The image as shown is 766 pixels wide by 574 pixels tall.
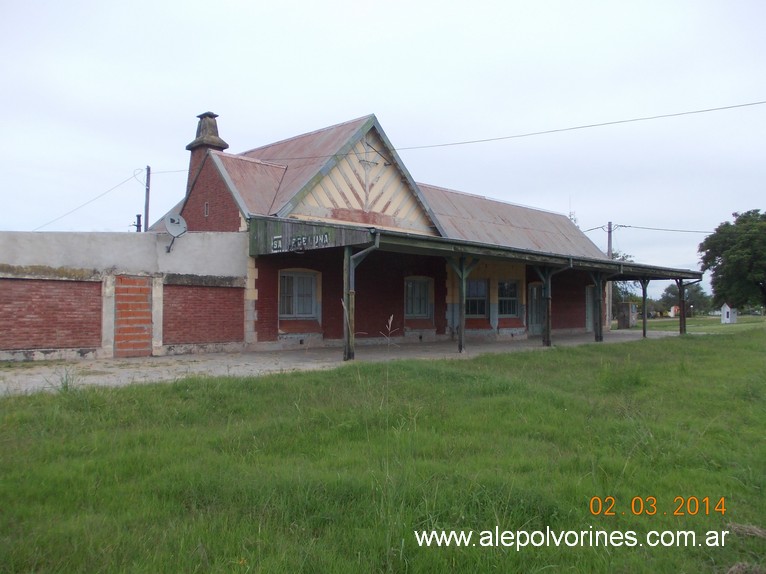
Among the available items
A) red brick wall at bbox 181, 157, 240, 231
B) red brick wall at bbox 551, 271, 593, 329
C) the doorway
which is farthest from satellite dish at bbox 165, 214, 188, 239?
red brick wall at bbox 551, 271, 593, 329

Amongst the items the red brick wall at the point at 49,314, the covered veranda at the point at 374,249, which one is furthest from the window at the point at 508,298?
the red brick wall at the point at 49,314

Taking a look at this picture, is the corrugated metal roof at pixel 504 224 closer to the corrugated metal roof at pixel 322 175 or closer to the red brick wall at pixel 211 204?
the corrugated metal roof at pixel 322 175

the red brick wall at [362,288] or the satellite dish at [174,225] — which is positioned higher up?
the satellite dish at [174,225]

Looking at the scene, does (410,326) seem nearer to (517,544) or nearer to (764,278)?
(517,544)

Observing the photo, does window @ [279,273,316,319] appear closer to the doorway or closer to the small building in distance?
the doorway

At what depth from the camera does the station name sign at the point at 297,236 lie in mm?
12586

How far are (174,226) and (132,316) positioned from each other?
88.0 inches

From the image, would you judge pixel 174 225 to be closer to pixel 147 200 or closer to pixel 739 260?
pixel 147 200

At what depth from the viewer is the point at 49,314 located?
12.3 meters

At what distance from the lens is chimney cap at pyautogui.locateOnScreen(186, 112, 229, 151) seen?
19.7 metres

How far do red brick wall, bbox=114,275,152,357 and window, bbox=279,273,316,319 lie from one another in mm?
3745
